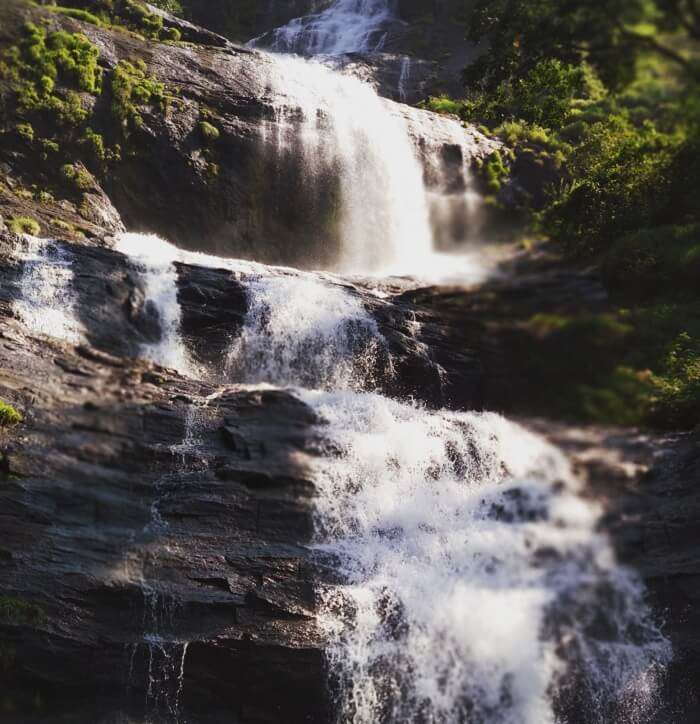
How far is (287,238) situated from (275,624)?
1520 cm

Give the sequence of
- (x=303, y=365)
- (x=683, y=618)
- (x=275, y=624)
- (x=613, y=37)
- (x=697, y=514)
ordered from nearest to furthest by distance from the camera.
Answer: (x=613, y=37), (x=275, y=624), (x=683, y=618), (x=697, y=514), (x=303, y=365)

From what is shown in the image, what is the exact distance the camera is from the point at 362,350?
15.1 meters

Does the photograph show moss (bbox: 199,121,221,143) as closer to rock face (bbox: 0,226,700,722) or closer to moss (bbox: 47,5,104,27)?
moss (bbox: 47,5,104,27)

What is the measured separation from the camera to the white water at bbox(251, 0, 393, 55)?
37.9 metres

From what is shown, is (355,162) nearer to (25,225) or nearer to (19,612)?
(25,225)

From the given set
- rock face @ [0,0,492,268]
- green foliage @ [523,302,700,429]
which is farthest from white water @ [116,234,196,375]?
green foliage @ [523,302,700,429]

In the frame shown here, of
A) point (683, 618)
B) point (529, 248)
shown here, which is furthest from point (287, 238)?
point (529, 248)

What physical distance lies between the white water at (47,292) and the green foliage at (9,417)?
8.12 ft

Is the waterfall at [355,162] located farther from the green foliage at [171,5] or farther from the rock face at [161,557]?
the rock face at [161,557]

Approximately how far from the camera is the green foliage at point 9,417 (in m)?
9.96

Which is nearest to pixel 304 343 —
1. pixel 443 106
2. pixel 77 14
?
pixel 77 14

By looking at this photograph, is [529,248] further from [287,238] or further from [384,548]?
[287,238]

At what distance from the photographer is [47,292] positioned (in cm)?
1352

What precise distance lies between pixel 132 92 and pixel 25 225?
6779 millimetres
